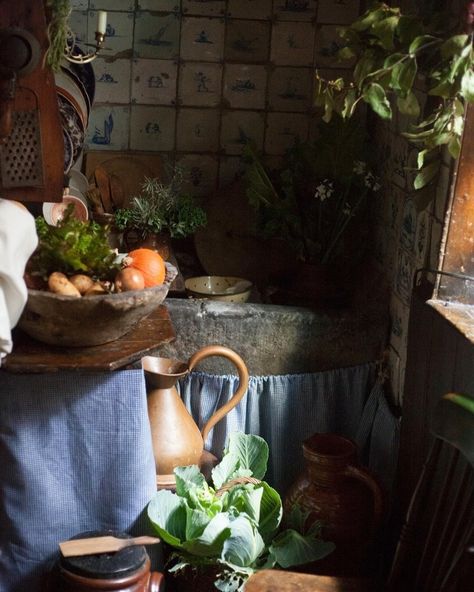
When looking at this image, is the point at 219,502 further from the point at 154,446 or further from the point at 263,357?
the point at 263,357

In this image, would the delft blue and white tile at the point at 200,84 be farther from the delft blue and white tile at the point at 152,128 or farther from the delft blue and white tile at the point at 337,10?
the delft blue and white tile at the point at 337,10

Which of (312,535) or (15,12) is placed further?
(312,535)

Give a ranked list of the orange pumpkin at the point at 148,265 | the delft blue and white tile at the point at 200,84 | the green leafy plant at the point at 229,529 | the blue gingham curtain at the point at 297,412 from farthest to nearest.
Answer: the delft blue and white tile at the point at 200,84, the blue gingham curtain at the point at 297,412, the green leafy plant at the point at 229,529, the orange pumpkin at the point at 148,265

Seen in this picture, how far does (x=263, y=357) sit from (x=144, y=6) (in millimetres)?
1346

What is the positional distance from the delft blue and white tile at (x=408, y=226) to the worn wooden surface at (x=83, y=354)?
2.76 ft

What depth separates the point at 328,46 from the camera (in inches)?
128

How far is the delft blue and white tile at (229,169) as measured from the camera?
3359mm

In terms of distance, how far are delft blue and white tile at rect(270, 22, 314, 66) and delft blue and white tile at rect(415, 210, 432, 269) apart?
94 cm

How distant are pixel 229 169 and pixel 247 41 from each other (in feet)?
1.54

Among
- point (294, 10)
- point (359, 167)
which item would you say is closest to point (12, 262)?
point (359, 167)

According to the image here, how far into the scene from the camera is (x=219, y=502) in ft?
8.05

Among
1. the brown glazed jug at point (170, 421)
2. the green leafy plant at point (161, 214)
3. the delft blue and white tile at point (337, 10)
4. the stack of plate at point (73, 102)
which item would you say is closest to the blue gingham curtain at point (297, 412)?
the brown glazed jug at point (170, 421)

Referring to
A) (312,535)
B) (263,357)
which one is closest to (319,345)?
(263,357)

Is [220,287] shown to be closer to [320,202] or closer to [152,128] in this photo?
[320,202]
